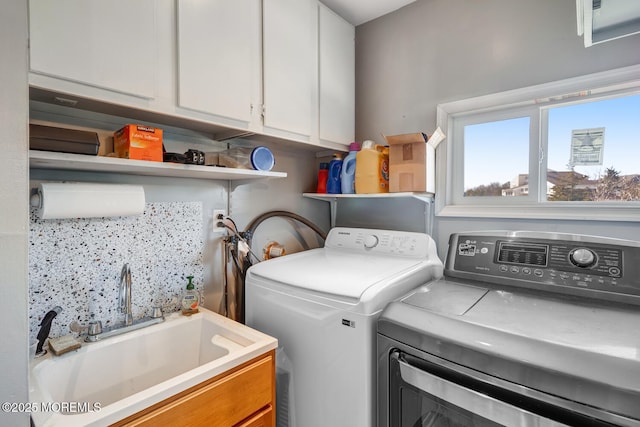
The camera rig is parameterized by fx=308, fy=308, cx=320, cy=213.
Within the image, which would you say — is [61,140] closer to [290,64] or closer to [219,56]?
[219,56]

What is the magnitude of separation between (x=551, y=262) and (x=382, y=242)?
0.83m

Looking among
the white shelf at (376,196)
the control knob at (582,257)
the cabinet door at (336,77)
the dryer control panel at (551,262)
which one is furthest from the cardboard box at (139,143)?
the control knob at (582,257)

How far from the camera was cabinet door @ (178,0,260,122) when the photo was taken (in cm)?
128

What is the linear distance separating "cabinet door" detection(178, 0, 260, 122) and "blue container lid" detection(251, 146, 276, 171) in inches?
6.6

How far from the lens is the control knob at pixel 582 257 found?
1.19 m

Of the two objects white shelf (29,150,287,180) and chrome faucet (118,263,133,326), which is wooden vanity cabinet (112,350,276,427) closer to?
chrome faucet (118,263,133,326)

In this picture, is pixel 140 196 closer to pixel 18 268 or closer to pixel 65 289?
pixel 65 289

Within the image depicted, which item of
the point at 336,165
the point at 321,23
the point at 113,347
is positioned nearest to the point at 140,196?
the point at 113,347

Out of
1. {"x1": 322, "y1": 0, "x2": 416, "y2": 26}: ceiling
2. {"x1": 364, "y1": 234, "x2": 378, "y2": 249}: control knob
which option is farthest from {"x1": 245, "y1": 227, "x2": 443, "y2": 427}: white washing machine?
{"x1": 322, "y1": 0, "x2": 416, "y2": 26}: ceiling

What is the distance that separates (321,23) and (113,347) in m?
2.08

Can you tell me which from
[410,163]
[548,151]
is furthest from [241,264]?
[548,151]

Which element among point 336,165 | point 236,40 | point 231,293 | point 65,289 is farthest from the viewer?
point 336,165

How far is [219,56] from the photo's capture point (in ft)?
4.57

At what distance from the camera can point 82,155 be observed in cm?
103
